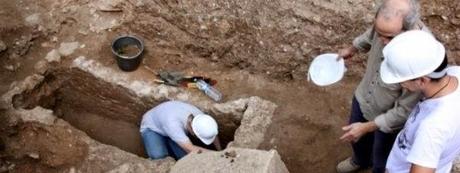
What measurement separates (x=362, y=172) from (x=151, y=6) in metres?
2.90

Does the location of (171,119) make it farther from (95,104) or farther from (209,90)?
(95,104)

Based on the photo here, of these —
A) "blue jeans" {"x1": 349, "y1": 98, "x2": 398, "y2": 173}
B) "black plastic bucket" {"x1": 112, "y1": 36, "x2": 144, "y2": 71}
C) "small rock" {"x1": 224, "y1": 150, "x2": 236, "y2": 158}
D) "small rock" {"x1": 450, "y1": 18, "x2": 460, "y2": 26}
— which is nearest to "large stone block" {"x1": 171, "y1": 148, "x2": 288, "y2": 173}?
"small rock" {"x1": 224, "y1": 150, "x2": 236, "y2": 158}

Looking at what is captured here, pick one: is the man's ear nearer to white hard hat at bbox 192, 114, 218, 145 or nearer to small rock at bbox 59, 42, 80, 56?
white hard hat at bbox 192, 114, 218, 145

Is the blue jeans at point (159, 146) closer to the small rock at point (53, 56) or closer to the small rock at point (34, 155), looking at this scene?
the small rock at point (34, 155)

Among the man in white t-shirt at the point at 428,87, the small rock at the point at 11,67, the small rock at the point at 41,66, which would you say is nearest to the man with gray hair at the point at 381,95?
the man in white t-shirt at the point at 428,87

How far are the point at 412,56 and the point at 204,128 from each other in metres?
2.64

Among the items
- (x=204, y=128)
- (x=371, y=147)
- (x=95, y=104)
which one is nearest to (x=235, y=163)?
(x=204, y=128)

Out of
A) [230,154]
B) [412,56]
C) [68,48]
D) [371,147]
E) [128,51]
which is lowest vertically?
[68,48]

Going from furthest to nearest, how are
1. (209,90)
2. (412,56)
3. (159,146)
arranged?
(209,90) → (159,146) → (412,56)

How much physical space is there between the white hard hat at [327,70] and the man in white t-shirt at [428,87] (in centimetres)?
129

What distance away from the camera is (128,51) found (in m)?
6.70

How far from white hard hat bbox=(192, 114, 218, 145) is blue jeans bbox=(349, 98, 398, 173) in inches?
49.9

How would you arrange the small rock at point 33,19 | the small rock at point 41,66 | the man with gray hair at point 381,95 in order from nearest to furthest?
the man with gray hair at point 381,95
the small rock at point 41,66
the small rock at point 33,19

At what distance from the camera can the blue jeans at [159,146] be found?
5930mm
